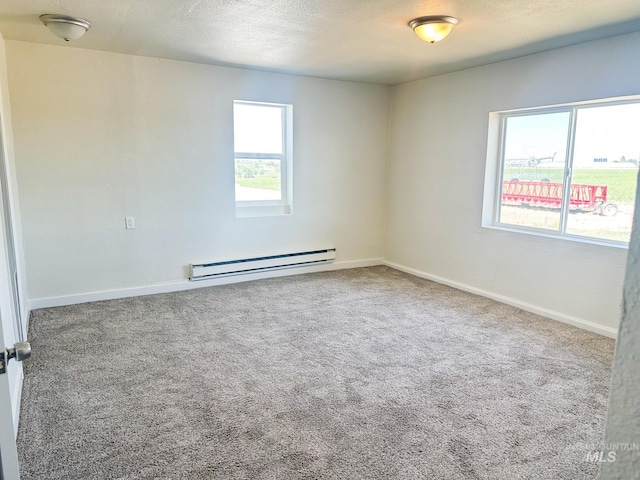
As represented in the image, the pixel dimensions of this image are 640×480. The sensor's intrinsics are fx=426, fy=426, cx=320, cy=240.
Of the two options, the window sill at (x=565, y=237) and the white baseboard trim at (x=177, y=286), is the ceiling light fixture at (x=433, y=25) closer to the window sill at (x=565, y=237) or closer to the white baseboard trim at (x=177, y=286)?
the window sill at (x=565, y=237)

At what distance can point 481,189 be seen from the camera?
4.62m

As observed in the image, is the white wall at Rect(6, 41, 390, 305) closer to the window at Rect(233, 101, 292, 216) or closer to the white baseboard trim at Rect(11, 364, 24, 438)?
the window at Rect(233, 101, 292, 216)

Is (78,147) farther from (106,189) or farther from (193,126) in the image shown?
(193,126)

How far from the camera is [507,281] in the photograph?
4.43 meters

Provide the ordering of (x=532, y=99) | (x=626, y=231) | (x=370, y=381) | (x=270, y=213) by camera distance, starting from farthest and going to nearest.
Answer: (x=270, y=213) → (x=532, y=99) → (x=626, y=231) → (x=370, y=381)

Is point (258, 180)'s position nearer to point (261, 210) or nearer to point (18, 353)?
point (261, 210)

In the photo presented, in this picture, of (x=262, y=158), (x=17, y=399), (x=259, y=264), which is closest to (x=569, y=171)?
(x=262, y=158)

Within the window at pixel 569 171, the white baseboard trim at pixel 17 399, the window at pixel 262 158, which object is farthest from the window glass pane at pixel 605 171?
the white baseboard trim at pixel 17 399

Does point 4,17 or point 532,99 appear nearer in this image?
point 4,17

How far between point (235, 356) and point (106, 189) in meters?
2.33

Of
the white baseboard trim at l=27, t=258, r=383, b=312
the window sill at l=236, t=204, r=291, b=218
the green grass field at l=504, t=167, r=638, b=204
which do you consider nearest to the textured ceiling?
the green grass field at l=504, t=167, r=638, b=204

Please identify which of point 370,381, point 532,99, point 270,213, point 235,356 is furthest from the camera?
point 270,213

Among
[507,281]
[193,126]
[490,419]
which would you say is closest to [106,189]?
[193,126]

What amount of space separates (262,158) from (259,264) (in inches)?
50.5
